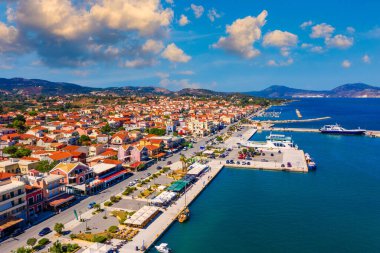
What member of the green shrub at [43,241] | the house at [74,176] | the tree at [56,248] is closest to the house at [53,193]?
the house at [74,176]

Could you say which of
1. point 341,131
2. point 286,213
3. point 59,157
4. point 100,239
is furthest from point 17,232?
point 341,131

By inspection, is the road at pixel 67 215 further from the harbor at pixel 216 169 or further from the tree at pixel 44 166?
the tree at pixel 44 166

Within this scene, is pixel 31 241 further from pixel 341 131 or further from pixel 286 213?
pixel 341 131

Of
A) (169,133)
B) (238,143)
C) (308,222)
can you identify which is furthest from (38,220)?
(169,133)

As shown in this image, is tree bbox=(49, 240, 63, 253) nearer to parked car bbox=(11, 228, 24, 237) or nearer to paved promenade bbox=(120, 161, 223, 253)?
paved promenade bbox=(120, 161, 223, 253)

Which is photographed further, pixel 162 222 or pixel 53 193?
pixel 53 193

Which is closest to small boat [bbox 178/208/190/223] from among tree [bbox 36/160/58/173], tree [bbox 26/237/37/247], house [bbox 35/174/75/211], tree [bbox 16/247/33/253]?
house [bbox 35/174/75/211]

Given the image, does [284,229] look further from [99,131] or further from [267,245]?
[99,131]
